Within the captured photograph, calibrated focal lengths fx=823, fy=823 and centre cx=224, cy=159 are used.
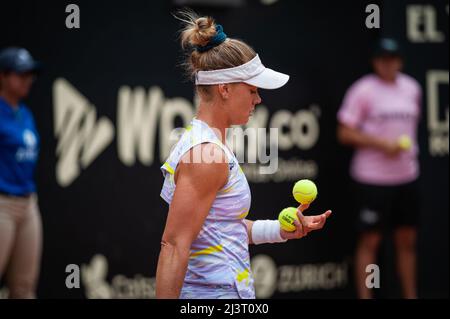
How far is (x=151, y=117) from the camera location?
5.58 m

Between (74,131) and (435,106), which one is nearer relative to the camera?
(74,131)

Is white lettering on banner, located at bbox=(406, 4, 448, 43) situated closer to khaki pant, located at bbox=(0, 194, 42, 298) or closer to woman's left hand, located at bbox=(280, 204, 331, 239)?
khaki pant, located at bbox=(0, 194, 42, 298)

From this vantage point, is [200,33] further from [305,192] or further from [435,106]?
[435,106]

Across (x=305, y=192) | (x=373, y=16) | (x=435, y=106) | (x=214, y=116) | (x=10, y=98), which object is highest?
(x=373, y=16)

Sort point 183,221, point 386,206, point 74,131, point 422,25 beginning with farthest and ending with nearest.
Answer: point 422,25 < point 386,206 < point 74,131 < point 183,221

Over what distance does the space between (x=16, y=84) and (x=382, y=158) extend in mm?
2802

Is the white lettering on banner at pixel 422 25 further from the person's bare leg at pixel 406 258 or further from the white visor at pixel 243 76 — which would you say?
the white visor at pixel 243 76

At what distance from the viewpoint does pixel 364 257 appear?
249 inches

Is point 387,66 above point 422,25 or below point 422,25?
below

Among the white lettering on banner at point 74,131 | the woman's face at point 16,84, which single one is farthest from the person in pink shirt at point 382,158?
the woman's face at point 16,84

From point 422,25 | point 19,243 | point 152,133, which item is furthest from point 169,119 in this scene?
point 422,25
